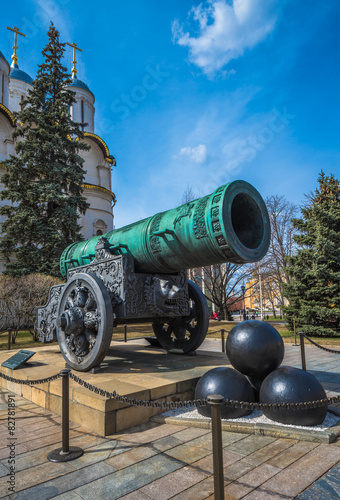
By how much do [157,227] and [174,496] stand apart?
10.3ft

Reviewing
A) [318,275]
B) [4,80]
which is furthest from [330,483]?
[4,80]

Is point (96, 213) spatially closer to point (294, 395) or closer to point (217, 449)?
point (294, 395)

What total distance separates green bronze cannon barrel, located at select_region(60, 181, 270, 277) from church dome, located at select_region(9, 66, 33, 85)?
29.5m

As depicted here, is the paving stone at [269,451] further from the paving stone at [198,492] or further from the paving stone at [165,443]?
the paving stone at [165,443]

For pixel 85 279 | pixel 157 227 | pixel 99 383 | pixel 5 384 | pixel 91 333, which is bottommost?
pixel 5 384

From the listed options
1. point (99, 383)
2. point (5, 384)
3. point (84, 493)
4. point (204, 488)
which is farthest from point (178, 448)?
point (5, 384)

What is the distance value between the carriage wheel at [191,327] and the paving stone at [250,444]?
8.97 feet

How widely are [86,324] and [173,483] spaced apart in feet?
8.46

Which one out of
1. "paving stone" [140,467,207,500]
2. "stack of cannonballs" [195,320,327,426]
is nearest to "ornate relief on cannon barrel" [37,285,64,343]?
"stack of cannonballs" [195,320,327,426]

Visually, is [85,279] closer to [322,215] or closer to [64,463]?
[64,463]

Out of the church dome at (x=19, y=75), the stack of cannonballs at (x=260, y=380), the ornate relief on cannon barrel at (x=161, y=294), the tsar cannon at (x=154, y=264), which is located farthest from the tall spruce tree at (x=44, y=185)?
the stack of cannonballs at (x=260, y=380)

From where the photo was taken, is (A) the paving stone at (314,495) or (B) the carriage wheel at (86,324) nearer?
(A) the paving stone at (314,495)

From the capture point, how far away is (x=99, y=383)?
3.95 m

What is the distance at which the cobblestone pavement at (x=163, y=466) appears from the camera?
2.27 meters
